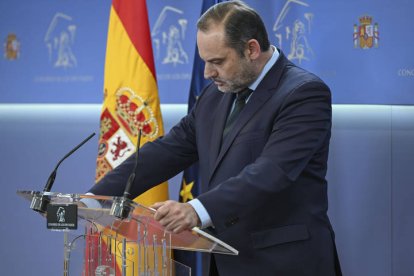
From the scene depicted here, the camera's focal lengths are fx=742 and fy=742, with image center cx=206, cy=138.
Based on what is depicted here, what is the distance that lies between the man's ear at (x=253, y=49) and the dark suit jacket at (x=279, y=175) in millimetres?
92

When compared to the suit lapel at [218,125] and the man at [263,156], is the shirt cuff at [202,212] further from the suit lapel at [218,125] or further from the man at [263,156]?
the suit lapel at [218,125]

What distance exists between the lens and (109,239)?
7.14ft

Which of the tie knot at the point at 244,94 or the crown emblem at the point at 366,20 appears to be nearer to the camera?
the tie knot at the point at 244,94

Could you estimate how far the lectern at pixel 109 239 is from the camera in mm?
2094

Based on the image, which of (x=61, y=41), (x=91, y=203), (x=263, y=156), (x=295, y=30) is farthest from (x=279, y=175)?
(x=61, y=41)

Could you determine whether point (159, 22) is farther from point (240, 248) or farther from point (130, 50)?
point (240, 248)

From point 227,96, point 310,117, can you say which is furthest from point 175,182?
point 310,117

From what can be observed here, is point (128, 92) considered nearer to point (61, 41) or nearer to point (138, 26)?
point (138, 26)

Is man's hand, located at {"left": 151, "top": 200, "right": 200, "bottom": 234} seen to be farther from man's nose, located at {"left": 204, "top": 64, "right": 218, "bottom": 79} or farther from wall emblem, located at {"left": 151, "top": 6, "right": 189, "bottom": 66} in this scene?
wall emblem, located at {"left": 151, "top": 6, "right": 189, "bottom": 66}

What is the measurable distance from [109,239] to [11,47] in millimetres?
3323

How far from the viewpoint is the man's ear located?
271 centimetres

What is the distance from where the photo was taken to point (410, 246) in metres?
4.08

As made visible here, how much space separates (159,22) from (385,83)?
1.52 m

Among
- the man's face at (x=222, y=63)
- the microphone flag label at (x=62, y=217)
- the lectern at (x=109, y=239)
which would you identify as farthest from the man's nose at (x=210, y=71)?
the microphone flag label at (x=62, y=217)
